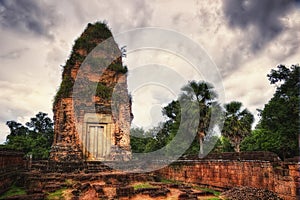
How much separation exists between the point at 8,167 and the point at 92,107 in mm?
5849

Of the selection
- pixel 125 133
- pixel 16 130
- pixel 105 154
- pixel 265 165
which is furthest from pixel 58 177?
pixel 16 130

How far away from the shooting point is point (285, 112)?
20.1 metres

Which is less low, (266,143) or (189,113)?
(189,113)

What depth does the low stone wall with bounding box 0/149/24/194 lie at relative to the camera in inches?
337

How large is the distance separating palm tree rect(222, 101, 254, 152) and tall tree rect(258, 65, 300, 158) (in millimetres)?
1486

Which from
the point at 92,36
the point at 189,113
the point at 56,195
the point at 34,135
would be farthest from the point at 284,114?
the point at 34,135

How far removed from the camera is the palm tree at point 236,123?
21781mm

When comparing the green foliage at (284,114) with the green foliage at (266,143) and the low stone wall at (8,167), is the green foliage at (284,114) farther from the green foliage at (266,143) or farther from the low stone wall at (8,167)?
the low stone wall at (8,167)

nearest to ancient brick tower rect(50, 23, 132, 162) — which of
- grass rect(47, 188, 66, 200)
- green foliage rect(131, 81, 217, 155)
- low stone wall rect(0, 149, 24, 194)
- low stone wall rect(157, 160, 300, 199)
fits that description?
low stone wall rect(0, 149, 24, 194)

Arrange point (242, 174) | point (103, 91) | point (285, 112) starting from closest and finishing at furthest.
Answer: point (242, 174) < point (103, 91) < point (285, 112)

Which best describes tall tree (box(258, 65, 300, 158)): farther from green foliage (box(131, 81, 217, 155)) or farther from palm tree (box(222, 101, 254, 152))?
green foliage (box(131, 81, 217, 155))

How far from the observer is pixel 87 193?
8297 millimetres

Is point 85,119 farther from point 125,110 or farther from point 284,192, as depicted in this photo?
point 284,192

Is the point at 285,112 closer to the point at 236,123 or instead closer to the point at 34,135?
the point at 236,123
